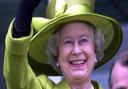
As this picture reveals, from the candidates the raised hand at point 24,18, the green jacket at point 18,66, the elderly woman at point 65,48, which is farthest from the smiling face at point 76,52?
the raised hand at point 24,18

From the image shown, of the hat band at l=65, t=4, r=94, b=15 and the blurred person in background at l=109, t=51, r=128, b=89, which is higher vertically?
the hat band at l=65, t=4, r=94, b=15

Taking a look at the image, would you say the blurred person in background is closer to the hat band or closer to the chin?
the chin

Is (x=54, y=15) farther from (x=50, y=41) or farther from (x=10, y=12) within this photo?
(x=10, y=12)

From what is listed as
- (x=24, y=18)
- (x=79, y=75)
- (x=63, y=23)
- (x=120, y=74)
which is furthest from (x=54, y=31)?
(x=120, y=74)

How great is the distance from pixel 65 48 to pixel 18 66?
11.9 inches

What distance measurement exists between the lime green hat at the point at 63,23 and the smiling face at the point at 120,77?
1.60 feet

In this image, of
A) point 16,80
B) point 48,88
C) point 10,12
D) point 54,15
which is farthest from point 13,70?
point 10,12

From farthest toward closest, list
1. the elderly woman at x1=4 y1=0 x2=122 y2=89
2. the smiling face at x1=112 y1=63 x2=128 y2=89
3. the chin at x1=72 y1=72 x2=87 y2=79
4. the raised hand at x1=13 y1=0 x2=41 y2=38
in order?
1. the chin at x1=72 y1=72 x2=87 y2=79
2. the elderly woman at x1=4 y1=0 x2=122 y2=89
3. the raised hand at x1=13 y1=0 x2=41 y2=38
4. the smiling face at x1=112 y1=63 x2=128 y2=89

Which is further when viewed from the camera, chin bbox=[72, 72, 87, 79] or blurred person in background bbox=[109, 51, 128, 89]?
chin bbox=[72, 72, 87, 79]

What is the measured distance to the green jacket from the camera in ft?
7.80

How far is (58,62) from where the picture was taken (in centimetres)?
269

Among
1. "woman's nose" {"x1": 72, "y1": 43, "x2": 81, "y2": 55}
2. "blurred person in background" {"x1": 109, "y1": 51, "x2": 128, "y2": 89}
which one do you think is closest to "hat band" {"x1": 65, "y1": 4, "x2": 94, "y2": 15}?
"woman's nose" {"x1": 72, "y1": 43, "x2": 81, "y2": 55}

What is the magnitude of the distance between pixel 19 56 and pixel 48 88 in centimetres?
27

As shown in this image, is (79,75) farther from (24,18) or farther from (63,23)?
(24,18)
